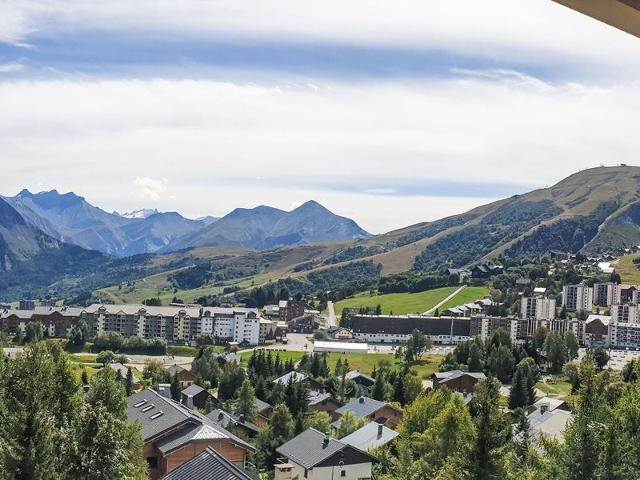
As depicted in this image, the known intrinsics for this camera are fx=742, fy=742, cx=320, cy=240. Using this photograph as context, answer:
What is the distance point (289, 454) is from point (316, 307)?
11480 centimetres

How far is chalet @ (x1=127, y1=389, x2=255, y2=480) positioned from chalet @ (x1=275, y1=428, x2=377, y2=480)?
2.08 meters

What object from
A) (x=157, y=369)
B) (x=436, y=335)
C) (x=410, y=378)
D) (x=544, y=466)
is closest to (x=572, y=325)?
(x=436, y=335)

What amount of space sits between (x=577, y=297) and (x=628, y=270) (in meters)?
32.0

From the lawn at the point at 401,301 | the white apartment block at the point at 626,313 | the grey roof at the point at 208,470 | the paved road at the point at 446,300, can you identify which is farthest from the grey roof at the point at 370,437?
the paved road at the point at 446,300

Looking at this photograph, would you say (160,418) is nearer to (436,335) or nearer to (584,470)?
(584,470)

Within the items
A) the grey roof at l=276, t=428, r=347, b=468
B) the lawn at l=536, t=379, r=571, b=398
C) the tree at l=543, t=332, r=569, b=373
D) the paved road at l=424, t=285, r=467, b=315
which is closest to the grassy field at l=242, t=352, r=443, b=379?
the lawn at l=536, t=379, r=571, b=398

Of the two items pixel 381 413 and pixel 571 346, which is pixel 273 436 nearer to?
pixel 381 413

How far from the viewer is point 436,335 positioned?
115 meters

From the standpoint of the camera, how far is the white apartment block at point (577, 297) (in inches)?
5027

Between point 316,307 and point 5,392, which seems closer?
point 5,392

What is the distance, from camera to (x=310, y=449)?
1382 inches

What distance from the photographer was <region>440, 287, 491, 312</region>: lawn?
138 meters

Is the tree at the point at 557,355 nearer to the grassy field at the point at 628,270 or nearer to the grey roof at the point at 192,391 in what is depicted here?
the grey roof at the point at 192,391

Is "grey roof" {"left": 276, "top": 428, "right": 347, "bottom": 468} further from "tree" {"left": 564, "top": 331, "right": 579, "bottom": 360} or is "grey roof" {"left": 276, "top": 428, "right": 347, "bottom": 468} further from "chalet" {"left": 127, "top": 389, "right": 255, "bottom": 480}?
"tree" {"left": 564, "top": 331, "right": 579, "bottom": 360}
